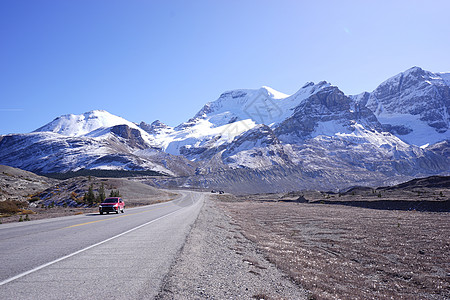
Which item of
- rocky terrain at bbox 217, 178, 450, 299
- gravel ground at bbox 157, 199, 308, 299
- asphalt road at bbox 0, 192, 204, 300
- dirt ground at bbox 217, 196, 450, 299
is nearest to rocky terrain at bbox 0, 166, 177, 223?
asphalt road at bbox 0, 192, 204, 300

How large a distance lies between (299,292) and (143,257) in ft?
16.0

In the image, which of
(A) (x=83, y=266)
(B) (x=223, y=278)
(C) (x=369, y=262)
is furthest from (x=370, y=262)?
(A) (x=83, y=266)

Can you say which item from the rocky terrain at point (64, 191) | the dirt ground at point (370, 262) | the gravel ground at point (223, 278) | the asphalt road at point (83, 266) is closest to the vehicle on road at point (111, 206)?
the asphalt road at point (83, 266)

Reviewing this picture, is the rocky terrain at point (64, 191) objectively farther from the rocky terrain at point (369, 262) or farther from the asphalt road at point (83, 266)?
the rocky terrain at point (369, 262)

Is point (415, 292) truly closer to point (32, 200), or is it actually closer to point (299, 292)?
point (299, 292)

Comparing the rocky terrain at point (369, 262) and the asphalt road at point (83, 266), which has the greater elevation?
the asphalt road at point (83, 266)

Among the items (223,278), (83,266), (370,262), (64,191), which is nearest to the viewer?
(223,278)

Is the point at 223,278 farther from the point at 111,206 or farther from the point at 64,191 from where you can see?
the point at 64,191

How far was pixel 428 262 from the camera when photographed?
12250 mm

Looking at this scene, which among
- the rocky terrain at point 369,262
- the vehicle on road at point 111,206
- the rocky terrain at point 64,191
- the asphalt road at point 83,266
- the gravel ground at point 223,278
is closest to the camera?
the asphalt road at point 83,266

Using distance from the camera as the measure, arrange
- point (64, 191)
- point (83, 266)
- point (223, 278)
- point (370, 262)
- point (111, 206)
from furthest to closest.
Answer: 1. point (64, 191)
2. point (111, 206)
3. point (370, 262)
4. point (83, 266)
5. point (223, 278)

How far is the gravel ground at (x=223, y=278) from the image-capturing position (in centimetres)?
671

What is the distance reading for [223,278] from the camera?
26.3 ft

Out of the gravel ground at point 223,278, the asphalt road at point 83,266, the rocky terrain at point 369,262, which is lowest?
the rocky terrain at point 369,262
